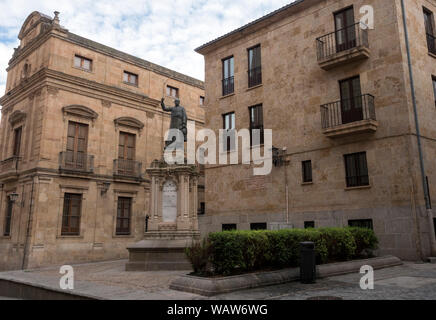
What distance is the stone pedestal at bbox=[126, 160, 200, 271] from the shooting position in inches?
535

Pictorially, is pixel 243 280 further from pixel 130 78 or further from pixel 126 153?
pixel 130 78

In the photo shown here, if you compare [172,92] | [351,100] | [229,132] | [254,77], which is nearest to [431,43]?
[351,100]

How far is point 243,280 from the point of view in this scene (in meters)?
8.65

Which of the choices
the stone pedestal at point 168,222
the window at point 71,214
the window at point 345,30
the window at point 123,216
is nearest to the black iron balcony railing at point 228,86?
the window at point 345,30

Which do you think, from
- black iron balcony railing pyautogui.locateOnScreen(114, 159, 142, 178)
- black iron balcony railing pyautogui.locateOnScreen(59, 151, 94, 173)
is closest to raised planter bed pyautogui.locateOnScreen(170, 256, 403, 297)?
black iron balcony railing pyautogui.locateOnScreen(59, 151, 94, 173)

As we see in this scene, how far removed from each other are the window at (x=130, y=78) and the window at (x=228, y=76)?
8.06 m

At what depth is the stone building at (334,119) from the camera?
49.4ft

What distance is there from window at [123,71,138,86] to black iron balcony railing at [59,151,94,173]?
266 inches

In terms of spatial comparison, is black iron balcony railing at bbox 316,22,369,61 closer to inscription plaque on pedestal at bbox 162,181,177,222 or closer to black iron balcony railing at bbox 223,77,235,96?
black iron balcony railing at bbox 223,77,235,96

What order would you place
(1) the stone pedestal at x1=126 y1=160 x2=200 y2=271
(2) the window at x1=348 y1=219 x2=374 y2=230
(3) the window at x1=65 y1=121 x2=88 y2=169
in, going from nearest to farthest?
(1) the stone pedestal at x1=126 y1=160 x2=200 y2=271
(2) the window at x1=348 y1=219 x2=374 y2=230
(3) the window at x1=65 y1=121 x2=88 y2=169

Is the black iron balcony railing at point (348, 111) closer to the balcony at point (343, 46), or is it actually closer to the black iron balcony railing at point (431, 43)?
the balcony at point (343, 46)

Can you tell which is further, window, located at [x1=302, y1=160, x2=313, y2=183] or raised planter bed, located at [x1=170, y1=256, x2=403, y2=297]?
window, located at [x1=302, y1=160, x2=313, y2=183]

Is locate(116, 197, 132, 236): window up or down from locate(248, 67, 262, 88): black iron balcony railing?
down

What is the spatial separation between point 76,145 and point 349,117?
16.5 m
